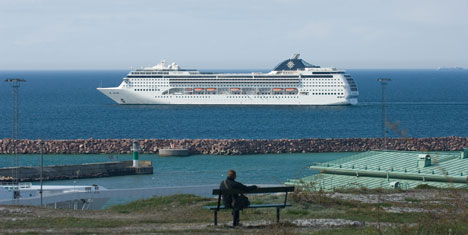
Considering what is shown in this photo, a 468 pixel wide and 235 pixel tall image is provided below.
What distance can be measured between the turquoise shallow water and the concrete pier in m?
0.44

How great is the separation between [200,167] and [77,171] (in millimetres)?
4675

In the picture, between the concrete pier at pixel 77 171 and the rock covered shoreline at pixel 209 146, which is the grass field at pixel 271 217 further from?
the rock covered shoreline at pixel 209 146

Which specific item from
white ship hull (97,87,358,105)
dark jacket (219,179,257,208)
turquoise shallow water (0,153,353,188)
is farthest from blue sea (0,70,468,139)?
dark jacket (219,179,257,208)

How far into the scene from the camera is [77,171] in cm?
2603

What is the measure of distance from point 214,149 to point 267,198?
70.4 ft

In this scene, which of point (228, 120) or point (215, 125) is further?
point (228, 120)

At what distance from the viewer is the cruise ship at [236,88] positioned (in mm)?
73562

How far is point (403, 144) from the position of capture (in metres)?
35.5

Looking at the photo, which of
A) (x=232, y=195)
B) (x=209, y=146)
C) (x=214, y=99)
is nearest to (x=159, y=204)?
(x=232, y=195)

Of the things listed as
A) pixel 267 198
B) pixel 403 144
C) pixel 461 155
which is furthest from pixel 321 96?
pixel 267 198

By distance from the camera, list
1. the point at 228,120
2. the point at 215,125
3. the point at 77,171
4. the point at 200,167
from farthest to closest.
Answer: the point at 228,120 → the point at 215,125 → the point at 200,167 → the point at 77,171

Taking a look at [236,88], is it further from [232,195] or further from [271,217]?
[232,195]

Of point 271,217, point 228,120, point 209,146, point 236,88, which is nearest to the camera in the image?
point 271,217

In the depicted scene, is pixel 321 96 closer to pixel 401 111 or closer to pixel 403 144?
pixel 401 111
